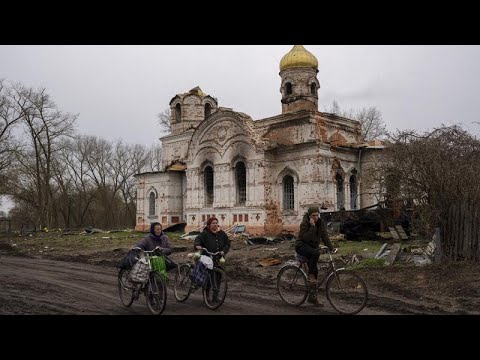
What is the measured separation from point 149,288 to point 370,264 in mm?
7293

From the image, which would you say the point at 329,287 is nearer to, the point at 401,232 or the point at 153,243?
the point at 153,243

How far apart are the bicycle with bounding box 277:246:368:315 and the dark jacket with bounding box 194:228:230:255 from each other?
137cm

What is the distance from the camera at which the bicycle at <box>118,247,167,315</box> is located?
8375mm

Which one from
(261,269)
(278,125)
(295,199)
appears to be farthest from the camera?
(278,125)

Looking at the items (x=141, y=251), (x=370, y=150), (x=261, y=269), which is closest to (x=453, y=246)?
(x=261, y=269)

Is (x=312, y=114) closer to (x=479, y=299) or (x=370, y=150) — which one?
(x=370, y=150)

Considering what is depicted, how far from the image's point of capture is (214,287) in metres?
9.09

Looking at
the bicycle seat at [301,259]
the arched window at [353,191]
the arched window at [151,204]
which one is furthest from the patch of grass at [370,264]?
the arched window at [151,204]

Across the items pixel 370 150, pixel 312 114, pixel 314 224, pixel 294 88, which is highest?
pixel 294 88

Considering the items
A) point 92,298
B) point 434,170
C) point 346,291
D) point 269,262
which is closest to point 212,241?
point 346,291

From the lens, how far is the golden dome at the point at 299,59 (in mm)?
31312

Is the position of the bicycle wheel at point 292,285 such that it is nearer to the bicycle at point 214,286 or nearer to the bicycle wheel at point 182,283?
the bicycle at point 214,286

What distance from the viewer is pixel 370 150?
94.1 ft
